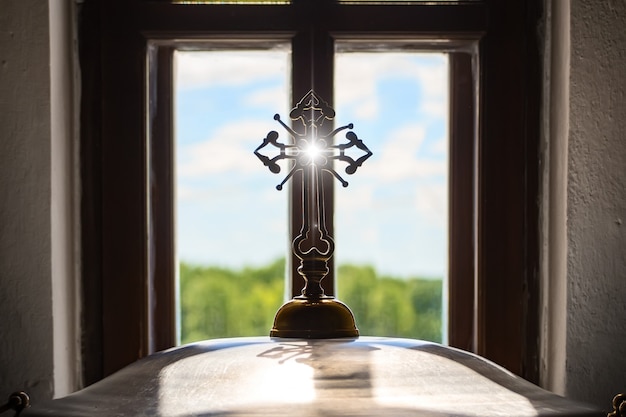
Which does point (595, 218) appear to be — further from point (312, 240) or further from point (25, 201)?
point (25, 201)

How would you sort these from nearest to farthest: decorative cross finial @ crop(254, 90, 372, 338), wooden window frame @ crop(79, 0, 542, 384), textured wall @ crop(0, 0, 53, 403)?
1. decorative cross finial @ crop(254, 90, 372, 338)
2. textured wall @ crop(0, 0, 53, 403)
3. wooden window frame @ crop(79, 0, 542, 384)

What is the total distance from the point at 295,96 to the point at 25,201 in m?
0.49

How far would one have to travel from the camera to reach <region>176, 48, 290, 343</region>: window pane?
170cm

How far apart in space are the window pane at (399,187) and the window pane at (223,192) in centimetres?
13

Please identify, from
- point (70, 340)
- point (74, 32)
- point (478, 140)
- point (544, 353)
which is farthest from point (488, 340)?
point (74, 32)

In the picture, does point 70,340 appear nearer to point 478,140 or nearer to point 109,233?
point 109,233

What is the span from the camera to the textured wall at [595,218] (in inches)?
59.0

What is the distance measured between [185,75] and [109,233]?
1.05ft

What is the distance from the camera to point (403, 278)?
5.59ft

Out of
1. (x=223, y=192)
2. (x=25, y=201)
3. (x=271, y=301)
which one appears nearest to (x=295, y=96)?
(x=223, y=192)

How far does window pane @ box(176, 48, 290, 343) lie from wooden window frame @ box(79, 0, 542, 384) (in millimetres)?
72

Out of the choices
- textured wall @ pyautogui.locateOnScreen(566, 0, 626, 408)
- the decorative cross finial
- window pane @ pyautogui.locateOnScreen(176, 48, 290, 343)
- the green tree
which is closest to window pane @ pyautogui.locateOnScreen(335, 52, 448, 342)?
the green tree

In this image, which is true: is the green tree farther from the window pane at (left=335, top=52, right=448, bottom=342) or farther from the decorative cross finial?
the decorative cross finial

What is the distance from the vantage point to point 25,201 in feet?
4.88
